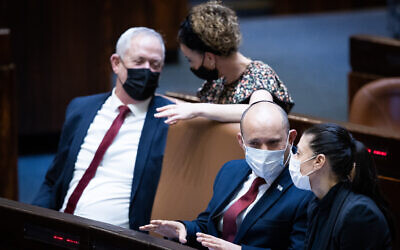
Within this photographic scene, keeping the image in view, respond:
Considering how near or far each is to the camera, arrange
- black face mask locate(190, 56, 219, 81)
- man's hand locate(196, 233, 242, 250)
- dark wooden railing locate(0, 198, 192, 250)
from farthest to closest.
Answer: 1. black face mask locate(190, 56, 219, 81)
2. man's hand locate(196, 233, 242, 250)
3. dark wooden railing locate(0, 198, 192, 250)

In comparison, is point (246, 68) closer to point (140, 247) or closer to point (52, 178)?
point (52, 178)

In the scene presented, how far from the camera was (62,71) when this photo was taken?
5016 mm

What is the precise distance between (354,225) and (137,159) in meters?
1.21

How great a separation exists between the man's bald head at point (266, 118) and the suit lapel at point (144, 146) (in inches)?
27.6

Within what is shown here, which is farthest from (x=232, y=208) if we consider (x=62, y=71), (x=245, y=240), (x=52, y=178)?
(x=62, y=71)

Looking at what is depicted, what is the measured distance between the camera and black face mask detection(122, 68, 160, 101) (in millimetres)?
2850

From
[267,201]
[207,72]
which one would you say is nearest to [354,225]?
[267,201]

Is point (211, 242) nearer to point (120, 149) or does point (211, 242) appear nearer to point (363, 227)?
point (363, 227)

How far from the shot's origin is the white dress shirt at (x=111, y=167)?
2.80 meters

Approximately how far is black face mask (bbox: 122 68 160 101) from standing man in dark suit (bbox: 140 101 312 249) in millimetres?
700

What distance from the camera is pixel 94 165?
2867 millimetres

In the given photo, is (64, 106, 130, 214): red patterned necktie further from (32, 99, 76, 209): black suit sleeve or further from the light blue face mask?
the light blue face mask

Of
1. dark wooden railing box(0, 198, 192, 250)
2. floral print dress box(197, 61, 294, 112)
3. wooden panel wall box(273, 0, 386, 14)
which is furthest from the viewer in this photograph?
wooden panel wall box(273, 0, 386, 14)

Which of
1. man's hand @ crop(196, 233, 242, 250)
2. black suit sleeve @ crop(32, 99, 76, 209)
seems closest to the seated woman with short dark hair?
man's hand @ crop(196, 233, 242, 250)
